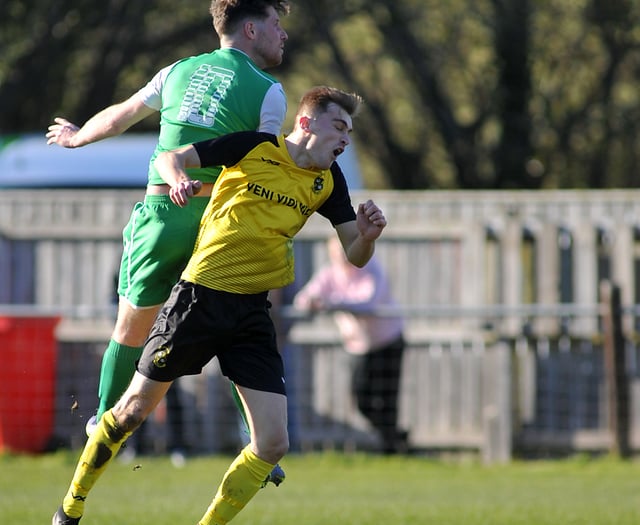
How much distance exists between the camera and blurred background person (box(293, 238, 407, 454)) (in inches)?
491

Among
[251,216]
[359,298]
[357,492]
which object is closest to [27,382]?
[359,298]

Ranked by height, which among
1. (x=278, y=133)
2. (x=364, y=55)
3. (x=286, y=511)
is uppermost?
(x=364, y=55)

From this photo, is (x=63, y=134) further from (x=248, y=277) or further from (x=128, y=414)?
(x=128, y=414)

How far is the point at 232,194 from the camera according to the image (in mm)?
6047

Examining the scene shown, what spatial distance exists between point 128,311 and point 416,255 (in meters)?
7.40

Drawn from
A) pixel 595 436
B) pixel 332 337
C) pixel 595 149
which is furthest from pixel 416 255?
pixel 595 149

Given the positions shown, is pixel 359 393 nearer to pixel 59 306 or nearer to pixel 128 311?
pixel 59 306

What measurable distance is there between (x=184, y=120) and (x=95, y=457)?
5.12 feet

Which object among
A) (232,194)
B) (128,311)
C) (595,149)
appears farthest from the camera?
(595,149)

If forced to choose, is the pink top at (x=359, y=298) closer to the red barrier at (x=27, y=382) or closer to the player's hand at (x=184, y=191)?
the red barrier at (x=27, y=382)

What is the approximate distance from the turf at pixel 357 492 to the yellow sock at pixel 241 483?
119cm

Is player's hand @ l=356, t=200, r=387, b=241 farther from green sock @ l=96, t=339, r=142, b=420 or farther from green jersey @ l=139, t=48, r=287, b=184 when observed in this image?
green sock @ l=96, t=339, r=142, b=420

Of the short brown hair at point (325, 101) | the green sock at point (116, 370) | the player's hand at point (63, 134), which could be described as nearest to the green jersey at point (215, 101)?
the short brown hair at point (325, 101)

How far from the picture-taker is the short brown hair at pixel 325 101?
19.9 feet
